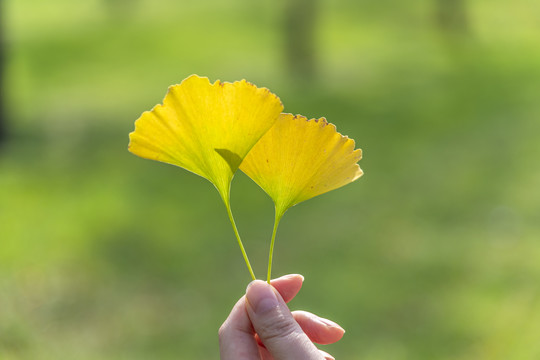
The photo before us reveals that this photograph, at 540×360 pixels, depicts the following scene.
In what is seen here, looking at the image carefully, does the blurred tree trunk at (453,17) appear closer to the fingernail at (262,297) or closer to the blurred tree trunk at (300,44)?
the blurred tree trunk at (300,44)

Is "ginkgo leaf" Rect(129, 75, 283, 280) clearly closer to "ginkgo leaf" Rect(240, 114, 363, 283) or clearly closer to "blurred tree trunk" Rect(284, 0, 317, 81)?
"ginkgo leaf" Rect(240, 114, 363, 283)

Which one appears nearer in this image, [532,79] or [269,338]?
[269,338]

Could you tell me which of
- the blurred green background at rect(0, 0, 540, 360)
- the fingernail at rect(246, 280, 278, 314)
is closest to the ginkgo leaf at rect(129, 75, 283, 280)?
the fingernail at rect(246, 280, 278, 314)

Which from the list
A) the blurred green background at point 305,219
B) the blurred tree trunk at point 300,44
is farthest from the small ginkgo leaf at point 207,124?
the blurred tree trunk at point 300,44

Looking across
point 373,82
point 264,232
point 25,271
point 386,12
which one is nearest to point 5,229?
point 25,271

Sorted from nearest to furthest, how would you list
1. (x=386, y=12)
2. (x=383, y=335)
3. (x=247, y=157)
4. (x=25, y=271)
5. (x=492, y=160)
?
(x=247, y=157)
(x=383, y=335)
(x=25, y=271)
(x=492, y=160)
(x=386, y=12)

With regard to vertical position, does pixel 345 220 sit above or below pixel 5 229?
above

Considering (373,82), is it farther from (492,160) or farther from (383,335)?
(383,335)

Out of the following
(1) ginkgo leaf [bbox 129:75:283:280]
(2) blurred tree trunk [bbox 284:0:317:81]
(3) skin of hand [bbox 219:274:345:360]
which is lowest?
(3) skin of hand [bbox 219:274:345:360]
